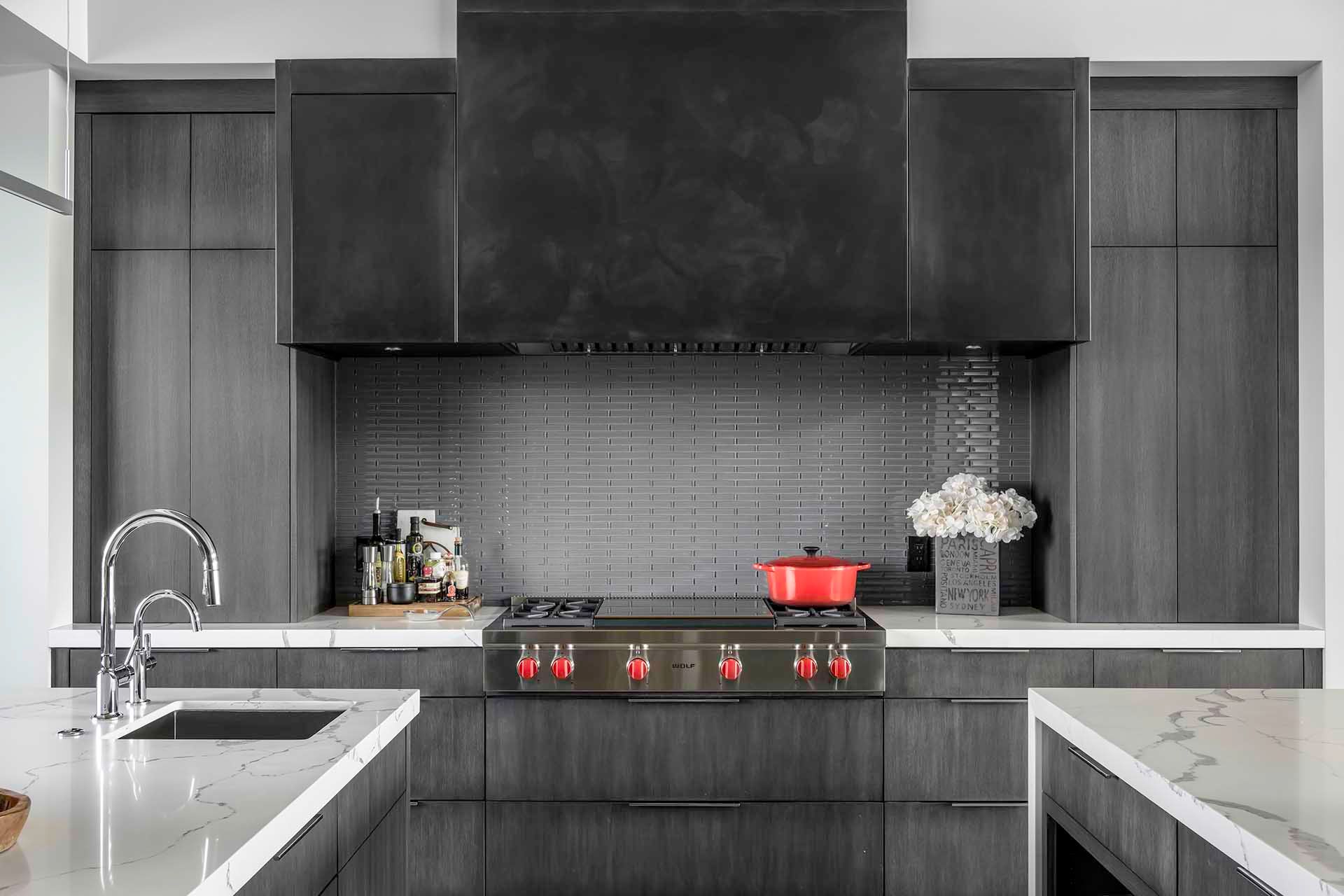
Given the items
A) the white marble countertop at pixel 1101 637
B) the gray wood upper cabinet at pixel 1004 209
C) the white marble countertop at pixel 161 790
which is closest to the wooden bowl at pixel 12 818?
the white marble countertop at pixel 161 790

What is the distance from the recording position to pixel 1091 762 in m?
1.72

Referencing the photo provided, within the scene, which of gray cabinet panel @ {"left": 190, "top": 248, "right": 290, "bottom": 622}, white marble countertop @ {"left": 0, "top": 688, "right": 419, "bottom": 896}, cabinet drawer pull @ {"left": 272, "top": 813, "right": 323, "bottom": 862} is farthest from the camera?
gray cabinet panel @ {"left": 190, "top": 248, "right": 290, "bottom": 622}

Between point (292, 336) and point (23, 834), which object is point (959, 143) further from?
point (23, 834)

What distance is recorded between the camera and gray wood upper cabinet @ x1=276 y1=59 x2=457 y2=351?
2957 mm

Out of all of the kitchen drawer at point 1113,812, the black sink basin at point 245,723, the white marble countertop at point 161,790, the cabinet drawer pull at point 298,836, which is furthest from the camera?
the black sink basin at point 245,723

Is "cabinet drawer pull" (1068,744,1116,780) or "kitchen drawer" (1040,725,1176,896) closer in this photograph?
"kitchen drawer" (1040,725,1176,896)

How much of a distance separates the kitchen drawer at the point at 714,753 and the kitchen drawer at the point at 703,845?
48 mm

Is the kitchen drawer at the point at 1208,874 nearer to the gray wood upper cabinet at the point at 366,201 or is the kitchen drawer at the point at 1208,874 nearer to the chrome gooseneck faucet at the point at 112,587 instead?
the chrome gooseneck faucet at the point at 112,587

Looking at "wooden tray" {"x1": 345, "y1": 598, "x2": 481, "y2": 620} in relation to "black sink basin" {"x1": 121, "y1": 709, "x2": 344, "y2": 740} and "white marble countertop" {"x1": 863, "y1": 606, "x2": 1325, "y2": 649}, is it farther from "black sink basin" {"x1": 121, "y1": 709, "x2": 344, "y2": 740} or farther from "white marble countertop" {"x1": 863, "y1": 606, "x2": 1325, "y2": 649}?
"white marble countertop" {"x1": 863, "y1": 606, "x2": 1325, "y2": 649}

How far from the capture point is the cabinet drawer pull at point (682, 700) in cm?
284

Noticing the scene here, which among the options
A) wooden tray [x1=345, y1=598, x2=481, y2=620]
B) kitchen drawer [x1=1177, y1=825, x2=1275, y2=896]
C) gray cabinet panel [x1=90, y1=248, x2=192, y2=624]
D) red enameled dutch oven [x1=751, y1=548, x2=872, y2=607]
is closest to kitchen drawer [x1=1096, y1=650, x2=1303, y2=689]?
red enameled dutch oven [x1=751, y1=548, x2=872, y2=607]

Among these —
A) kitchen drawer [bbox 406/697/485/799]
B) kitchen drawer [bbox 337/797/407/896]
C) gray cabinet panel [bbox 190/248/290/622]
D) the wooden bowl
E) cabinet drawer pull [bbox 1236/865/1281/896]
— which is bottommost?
kitchen drawer [bbox 406/697/485/799]

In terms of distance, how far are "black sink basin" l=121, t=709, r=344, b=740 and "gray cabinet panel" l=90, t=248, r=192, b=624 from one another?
4.29 feet

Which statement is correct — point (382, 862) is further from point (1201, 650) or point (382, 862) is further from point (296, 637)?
point (1201, 650)
